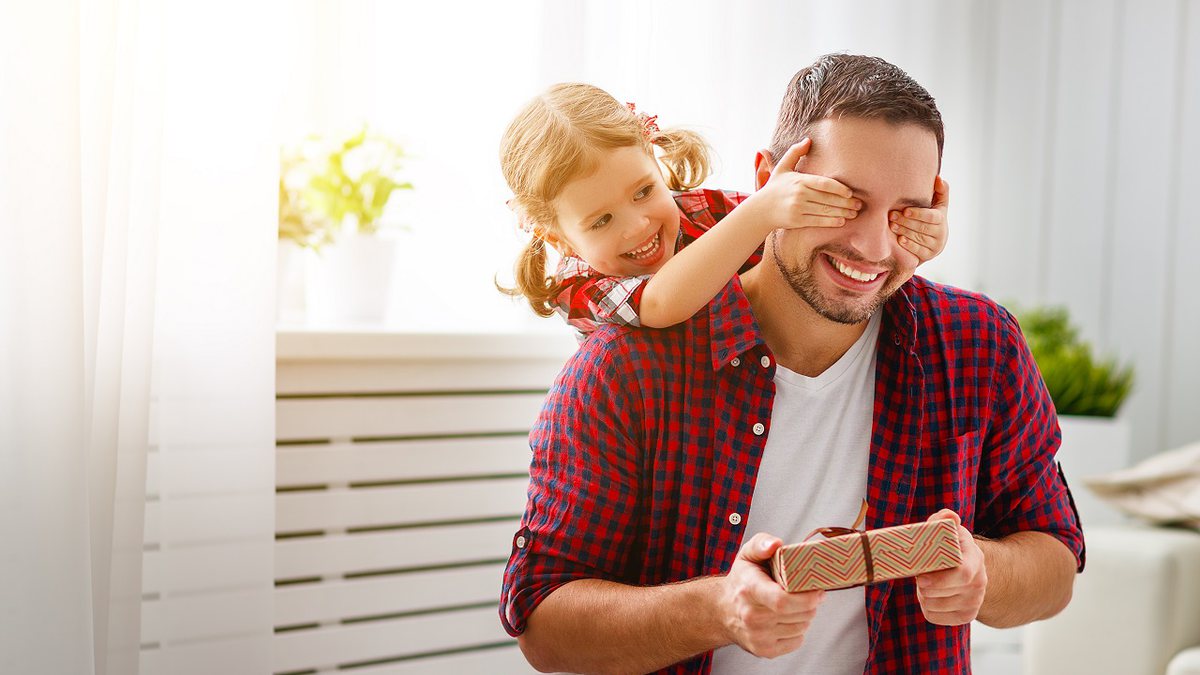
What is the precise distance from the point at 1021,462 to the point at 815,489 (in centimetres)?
28

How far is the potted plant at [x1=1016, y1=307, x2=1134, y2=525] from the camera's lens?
7.81 ft

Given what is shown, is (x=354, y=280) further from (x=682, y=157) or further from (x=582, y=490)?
(x=582, y=490)

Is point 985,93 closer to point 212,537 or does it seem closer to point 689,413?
point 689,413

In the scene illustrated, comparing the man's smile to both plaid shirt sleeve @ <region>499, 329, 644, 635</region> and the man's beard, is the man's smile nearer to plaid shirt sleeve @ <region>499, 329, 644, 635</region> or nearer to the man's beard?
the man's beard

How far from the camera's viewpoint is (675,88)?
2.30 metres

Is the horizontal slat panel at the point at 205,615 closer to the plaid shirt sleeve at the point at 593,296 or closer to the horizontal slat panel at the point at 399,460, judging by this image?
the horizontal slat panel at the point at 399,460

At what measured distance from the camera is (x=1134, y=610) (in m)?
1.74

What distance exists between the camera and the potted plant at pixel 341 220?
2.01m

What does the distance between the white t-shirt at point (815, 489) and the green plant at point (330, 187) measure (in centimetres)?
107

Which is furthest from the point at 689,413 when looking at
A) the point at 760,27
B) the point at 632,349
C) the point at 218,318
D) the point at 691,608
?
the point at 760,27

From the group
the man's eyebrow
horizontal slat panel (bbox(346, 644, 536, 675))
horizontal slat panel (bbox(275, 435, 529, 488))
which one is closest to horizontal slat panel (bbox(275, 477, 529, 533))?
horizontal slat panel (bbox(275, 435, 529, 488))

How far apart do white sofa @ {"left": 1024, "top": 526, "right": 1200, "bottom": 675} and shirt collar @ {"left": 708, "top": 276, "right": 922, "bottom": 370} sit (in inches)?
31.3

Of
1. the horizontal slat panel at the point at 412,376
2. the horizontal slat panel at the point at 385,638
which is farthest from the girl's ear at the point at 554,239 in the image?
the horizontal slat panel at the point at 385,638

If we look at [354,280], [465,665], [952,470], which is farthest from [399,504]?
[952,470]
